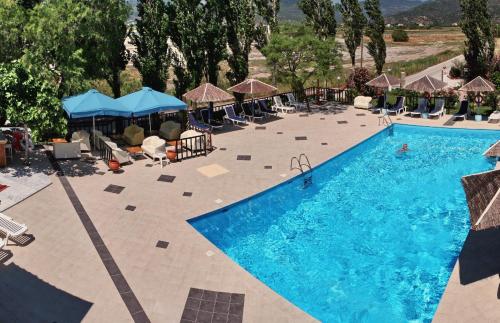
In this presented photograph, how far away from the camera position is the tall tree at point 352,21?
31312 mm

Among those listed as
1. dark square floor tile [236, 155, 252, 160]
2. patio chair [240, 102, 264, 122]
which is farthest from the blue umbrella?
patio chair [240, 102, 264, 122]

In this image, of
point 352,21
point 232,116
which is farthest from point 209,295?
point 352,21

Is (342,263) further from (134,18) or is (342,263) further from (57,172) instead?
(134,18)

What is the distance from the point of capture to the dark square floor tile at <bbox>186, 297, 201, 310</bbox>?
935 centimetres

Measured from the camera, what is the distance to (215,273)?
1062cm

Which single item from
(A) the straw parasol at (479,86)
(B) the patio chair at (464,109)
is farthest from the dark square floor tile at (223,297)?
(B) the patio chair at (464,109)

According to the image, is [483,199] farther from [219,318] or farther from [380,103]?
[380,103]

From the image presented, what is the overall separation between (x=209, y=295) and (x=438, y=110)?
21147 mm

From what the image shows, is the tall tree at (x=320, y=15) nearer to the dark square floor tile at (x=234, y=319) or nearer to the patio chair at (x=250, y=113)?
the patio chair at (x=250, y=113)

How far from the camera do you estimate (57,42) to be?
56.9ft

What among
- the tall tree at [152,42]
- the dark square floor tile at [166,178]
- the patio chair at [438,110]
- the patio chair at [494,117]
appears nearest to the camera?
the dark square floor tile at [166,178]

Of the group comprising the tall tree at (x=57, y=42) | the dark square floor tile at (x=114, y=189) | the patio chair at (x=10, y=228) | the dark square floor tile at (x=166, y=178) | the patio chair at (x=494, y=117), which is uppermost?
the tall tree at (x=57, y=42)

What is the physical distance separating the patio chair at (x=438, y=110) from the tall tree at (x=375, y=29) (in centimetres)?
613

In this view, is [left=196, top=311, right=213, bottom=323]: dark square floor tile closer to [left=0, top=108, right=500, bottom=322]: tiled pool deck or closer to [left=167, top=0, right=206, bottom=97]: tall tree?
[left=0, top=108, right=500, bottom=322]: tiled pool deck
